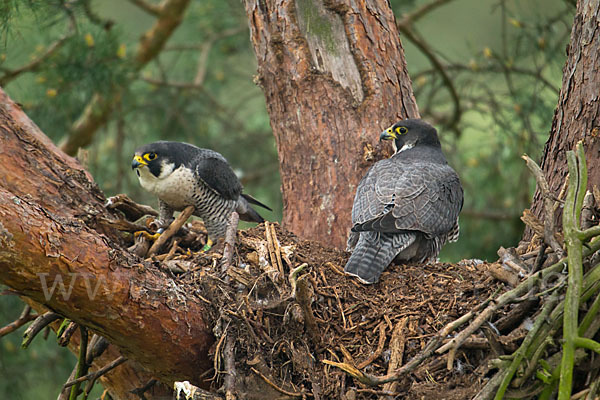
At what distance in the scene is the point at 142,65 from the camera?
21.0 feet

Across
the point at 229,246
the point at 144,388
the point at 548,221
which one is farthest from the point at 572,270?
the point at 144,388

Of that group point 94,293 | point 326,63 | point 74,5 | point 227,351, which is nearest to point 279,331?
point 227,351

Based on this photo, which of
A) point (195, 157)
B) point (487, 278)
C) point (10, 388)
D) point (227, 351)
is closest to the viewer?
point (227, 351)

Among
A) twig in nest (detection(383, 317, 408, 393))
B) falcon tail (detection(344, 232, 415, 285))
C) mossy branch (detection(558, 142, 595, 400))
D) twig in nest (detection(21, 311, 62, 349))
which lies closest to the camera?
mossy branch (detection(558, 142, 595, 400))

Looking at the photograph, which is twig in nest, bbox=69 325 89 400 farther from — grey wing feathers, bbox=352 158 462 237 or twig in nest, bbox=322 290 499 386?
grey wing feathers, bbox=352 158 462 237

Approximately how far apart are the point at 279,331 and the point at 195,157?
214cm

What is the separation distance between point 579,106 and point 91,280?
2.40 m

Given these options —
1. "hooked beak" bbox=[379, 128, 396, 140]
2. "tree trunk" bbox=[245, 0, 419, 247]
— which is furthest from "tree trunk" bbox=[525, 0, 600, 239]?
"tree trunk" bbox=[245, 0, 419, 247]

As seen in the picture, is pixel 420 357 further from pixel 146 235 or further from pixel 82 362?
pixel 146 235

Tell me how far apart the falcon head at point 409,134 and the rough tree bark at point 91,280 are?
76.1 inches

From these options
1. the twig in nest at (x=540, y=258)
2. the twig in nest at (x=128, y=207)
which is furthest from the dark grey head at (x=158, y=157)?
the twig in nest at (x=540, y=258)

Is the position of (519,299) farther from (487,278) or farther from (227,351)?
(227,351)

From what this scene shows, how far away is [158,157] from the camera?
4.61 meters

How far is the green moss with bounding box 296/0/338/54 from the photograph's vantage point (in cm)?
428
